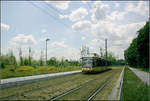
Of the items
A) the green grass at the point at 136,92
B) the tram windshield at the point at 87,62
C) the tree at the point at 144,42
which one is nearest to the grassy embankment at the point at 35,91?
the green grass at the point at 136,92

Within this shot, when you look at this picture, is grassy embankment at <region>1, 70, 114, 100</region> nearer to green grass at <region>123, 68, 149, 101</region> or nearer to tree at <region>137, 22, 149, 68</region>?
green grass at <region>123, 68, 149, 101</region>

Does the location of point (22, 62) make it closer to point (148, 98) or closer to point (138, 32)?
point (138, 32)

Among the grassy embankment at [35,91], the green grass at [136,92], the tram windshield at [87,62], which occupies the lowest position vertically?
the grassy embankment at [35,91]

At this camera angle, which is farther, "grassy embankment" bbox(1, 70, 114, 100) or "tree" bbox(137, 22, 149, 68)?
"tree" bbox(137, 22, 149, 68)

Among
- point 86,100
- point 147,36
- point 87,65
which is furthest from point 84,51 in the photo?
point 86,100

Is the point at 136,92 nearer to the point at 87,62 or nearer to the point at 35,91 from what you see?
the point at 35,91

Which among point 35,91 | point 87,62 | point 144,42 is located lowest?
point 35,91

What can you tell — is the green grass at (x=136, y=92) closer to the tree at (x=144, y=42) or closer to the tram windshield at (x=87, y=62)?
the tram windshield at (x=87, y=62)

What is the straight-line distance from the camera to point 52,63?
46594 millimetres

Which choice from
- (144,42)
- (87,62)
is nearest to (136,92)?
(87,62)

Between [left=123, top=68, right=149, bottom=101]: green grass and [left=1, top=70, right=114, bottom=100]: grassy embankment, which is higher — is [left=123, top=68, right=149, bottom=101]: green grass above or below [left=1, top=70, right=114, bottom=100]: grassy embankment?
above

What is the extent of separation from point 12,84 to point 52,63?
3439 centimetres

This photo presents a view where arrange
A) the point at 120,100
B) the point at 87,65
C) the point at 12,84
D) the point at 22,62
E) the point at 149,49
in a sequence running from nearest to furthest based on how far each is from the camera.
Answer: the point at 120,100 < the point at 12,84 < the point at 87,65 < the point at 149,49 < the point at 22,62

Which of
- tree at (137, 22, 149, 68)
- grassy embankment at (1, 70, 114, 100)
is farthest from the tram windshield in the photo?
tree at (137, 22, 149, 68)
